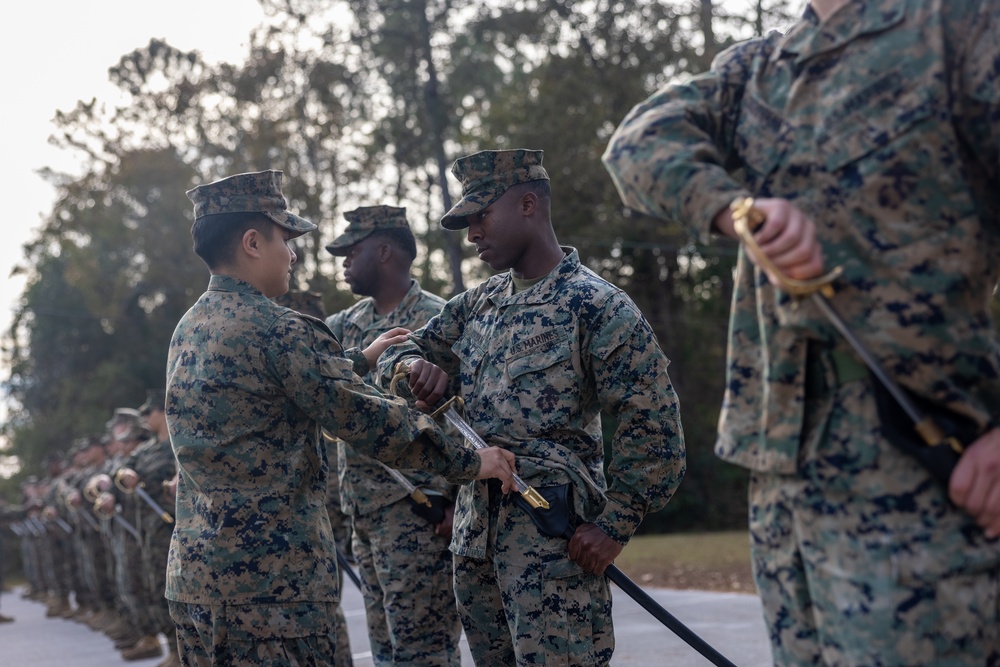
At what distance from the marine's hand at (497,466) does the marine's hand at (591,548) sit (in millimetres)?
282

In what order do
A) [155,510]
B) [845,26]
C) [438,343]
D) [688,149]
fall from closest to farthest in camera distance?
[845,26] → [688,149] → [438,343] → [155,510]

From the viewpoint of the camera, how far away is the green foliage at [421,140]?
28172 millimetres

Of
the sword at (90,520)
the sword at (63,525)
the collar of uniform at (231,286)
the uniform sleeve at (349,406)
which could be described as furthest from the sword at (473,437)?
the sword at (63,525)

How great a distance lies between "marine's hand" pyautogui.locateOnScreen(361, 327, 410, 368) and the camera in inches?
197

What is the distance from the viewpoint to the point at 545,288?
450 cm

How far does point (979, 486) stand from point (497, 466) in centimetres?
215

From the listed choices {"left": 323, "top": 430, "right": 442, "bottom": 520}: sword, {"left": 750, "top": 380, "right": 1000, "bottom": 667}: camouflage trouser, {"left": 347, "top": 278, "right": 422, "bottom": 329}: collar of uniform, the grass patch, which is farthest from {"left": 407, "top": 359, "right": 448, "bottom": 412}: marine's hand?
the grass patch

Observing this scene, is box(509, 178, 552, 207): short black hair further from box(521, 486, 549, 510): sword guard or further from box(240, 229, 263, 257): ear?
box(521, 486, 549, 510): sword guard

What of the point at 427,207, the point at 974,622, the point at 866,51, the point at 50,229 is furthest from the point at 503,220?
the point at 50,229

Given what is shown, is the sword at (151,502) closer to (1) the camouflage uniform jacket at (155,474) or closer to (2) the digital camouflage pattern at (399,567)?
(1) the camouflage uniform jacket at (155,474)

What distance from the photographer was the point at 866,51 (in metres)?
2.45

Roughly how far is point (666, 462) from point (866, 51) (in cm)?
211

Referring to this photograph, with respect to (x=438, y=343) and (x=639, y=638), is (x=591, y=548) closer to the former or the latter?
(x=438, y=343)

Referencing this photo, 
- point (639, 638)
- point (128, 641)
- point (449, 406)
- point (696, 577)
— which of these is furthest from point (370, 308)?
point (696, 577)
